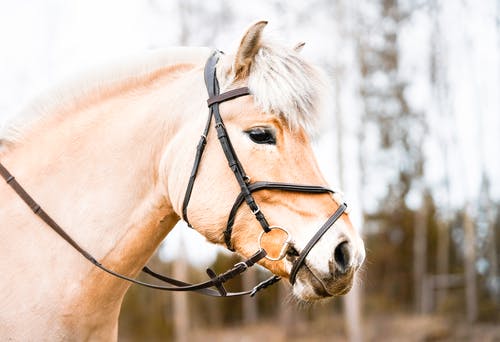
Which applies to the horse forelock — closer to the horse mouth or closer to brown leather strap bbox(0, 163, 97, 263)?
the horse mouth

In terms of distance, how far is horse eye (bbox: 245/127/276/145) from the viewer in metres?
2.52

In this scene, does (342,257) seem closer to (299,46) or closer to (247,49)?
(247,49)

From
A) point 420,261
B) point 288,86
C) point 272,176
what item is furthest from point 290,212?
point 420,261

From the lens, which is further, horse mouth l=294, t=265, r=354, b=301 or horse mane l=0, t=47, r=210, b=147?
horse mane l=0, t=47, r=210, b=147

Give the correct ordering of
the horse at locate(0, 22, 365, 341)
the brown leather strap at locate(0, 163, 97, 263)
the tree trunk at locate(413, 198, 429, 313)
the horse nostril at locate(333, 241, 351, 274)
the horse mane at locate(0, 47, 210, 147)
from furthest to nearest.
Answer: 1. the tree trunk at locate(413, 198, 429, 313)
2. the horse mane at locate(0, 47, 210, 147)
3. the brown leather strap at locate(0, 163, 97, 263)
4. the horse at locate(0, 22, 365, 341)
5. the horse nostril at locate(333, 241, 351, 274)

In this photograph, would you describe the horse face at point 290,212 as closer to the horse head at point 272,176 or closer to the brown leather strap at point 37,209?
the horse head at point 272,176

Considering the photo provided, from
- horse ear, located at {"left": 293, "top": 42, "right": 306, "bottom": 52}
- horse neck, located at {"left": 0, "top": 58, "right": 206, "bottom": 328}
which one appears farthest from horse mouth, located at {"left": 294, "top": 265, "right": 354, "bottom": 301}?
horse ear, located at {"left": 293, "top": 42, "right": 306, "bottom": 52}

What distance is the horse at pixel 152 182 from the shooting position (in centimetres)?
243

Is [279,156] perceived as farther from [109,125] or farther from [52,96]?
[52,96]

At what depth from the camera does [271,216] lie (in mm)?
2467

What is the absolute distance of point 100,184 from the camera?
2713mm

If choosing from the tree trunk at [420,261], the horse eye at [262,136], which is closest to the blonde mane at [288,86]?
the horse eye at [262,136]

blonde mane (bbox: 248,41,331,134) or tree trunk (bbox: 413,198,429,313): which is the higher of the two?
blonde mane (bbox: 248,41,331,134)

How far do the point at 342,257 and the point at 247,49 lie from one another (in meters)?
1.16
